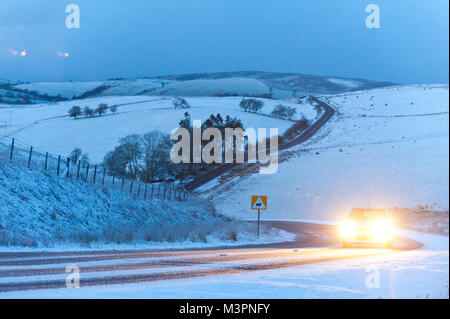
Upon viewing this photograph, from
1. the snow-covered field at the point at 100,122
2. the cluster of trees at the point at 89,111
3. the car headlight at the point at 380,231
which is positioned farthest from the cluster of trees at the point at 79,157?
the car headlight at the point at 380,231

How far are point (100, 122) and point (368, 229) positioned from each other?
3288 cm

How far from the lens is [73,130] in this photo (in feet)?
137

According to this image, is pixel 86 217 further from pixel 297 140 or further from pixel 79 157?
pixel 297 140

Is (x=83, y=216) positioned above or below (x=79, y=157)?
below

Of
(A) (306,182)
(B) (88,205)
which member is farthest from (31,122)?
(A) (306,182)

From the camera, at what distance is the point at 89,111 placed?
45469mm

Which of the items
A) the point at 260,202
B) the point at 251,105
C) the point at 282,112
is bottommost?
the point at 260,202

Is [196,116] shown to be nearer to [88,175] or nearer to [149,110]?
[149,110]

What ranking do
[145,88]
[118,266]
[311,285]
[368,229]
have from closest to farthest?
[311,285], [118,266], [368,229], [145,88]

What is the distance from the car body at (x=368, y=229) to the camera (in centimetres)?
1634

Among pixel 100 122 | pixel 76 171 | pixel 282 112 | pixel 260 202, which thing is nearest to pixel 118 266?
pixel 260 202

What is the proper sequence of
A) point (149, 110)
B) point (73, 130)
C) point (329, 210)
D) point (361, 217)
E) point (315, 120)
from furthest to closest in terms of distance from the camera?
point (149, 110)
point (73, 130)
point (315, 120)
point (329, 210)
point (361, 217)

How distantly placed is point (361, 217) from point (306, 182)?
1096 cm

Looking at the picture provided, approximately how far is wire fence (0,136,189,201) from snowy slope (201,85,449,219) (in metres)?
2.99
